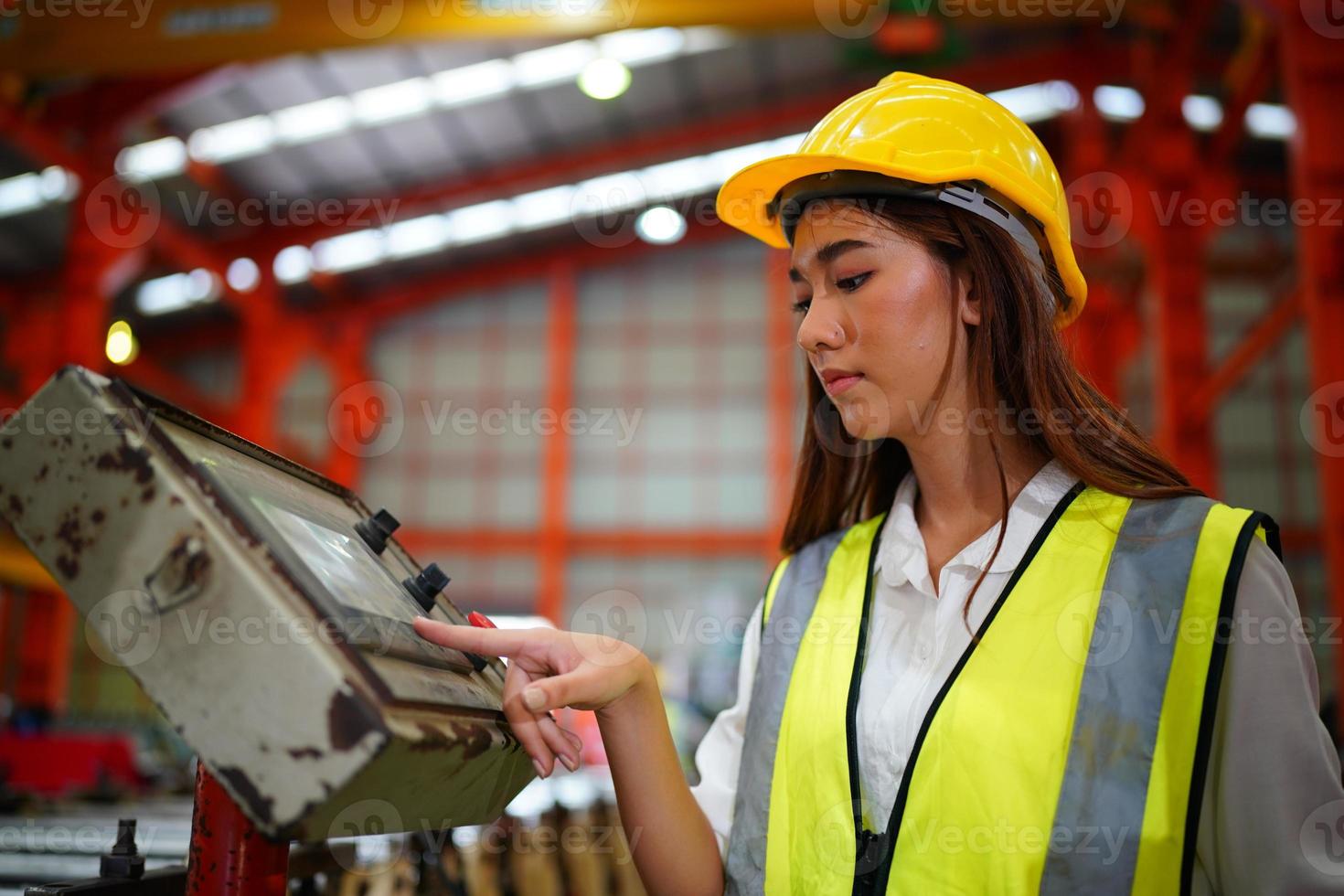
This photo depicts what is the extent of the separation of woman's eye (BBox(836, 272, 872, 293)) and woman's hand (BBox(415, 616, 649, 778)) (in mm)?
539

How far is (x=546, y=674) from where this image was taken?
1.20m

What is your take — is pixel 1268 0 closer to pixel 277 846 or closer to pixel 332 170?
pixel 277 846

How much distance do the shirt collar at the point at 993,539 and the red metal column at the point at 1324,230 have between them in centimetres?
437

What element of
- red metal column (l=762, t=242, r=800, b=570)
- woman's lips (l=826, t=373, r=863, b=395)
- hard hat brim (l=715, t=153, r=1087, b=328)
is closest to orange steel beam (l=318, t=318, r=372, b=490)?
red metal column (l=762, t=242, r=800, b=570)

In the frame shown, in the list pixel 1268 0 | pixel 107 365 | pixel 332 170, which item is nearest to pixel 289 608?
pixel 1268 0

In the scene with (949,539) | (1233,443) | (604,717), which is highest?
(1233,443)

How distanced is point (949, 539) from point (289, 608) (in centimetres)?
93

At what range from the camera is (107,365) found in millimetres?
10883

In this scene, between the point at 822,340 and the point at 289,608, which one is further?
the point at 822,340

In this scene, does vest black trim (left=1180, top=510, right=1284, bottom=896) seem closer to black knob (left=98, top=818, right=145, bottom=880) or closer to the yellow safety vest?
the yellow safety vest

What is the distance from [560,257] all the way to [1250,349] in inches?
421

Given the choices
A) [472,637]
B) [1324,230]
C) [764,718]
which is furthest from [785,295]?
[472,637]

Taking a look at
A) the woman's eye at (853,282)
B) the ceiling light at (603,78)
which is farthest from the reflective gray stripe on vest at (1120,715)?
the ceiling light at (603,78)

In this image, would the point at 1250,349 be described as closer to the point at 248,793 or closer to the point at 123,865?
the point at 123,865
